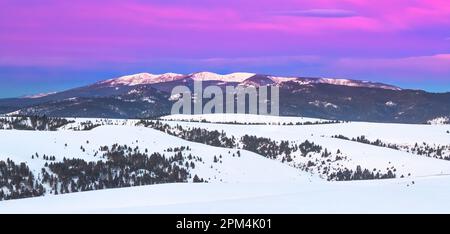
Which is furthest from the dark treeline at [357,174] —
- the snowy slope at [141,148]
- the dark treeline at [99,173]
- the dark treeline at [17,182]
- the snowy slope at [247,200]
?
the snowy slope at [247,200]

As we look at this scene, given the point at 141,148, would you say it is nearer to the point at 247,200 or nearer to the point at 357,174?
the point at 357,174

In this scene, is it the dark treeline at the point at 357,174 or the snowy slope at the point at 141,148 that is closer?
the snowy slope at the point at 141,148

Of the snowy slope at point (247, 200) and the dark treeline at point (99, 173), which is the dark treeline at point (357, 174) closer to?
the dark treeline at point (99, 173)

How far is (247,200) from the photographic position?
83.4 feet

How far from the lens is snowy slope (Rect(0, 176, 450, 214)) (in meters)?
22.6

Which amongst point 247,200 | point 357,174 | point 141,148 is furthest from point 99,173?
point 247,200

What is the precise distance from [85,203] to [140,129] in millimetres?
157425

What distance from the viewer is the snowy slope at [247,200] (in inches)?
889

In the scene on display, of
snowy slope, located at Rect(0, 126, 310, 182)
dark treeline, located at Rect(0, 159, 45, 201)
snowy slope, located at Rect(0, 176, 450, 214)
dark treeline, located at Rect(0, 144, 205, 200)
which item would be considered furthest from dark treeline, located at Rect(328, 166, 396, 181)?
snowy slope, located at Rect(0, 176, 450, 214)

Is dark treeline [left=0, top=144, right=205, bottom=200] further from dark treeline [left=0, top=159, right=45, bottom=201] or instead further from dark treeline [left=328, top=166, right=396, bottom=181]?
dark treeline [left=328, top=166, right=396, bottom=181]

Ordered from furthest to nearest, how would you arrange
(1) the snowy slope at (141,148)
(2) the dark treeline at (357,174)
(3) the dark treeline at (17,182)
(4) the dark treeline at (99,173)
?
(2) the dark treeline at (357,174) < (1) the snowy slope at (141,148) < (4) the dark treeline at (99,173) < (3) the dark treeline at (17,182)
